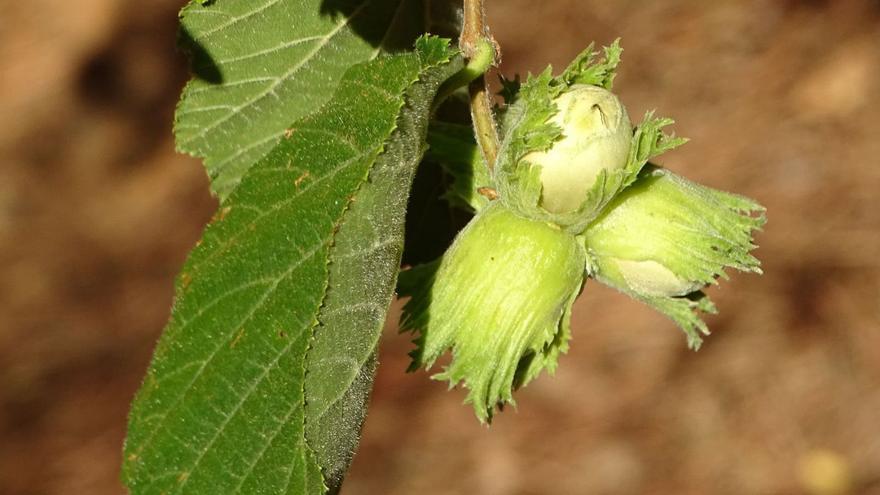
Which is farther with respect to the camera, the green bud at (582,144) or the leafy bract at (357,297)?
the green bud at (582,144)

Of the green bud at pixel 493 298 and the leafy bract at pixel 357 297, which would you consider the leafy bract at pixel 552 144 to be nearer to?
the green bud at pixel 493 298

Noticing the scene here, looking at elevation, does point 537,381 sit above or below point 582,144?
below

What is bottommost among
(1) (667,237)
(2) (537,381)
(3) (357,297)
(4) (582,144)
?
(2) (537,381)

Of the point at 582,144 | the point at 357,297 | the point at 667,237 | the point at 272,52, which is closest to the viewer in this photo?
the point at 357,297

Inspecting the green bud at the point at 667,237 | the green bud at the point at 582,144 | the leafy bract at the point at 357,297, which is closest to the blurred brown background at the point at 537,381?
the green bud at the point at 667,237

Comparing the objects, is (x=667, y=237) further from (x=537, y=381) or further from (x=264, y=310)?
(x=537, y=381)

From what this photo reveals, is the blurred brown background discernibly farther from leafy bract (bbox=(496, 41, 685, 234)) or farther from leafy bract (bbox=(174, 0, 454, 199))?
Answer: leafy bract (bbox=(496, 41, 685, 234))

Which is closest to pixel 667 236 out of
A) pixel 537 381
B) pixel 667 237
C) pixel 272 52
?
pixel 667 237
